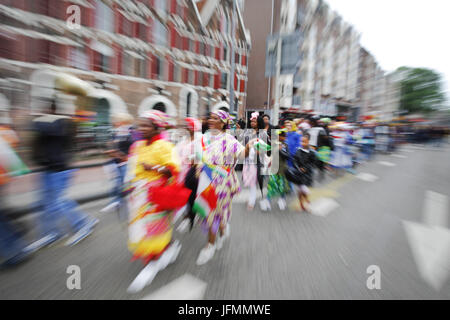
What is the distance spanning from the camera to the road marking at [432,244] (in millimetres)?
2525

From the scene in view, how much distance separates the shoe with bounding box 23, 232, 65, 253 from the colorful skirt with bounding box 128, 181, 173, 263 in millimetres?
1342

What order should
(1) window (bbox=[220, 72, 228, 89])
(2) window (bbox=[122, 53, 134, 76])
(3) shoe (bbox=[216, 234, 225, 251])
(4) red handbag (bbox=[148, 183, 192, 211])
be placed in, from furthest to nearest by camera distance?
(1) window (bbox=[220, 72, 228, 89]), (2) window (bbox=[122, 53, 134, 76]), (3) shoe (bbox=[216, 234, 225, 251]), (4) red handbag (bbox=[148, 183, 192, 211])

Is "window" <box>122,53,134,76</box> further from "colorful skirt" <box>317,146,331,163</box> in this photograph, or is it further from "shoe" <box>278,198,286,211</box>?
"shoe" <box>278,198,286,211</box>

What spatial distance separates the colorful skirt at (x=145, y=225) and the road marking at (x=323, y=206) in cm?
295

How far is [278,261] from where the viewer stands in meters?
2.70

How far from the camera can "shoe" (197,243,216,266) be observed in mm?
2671

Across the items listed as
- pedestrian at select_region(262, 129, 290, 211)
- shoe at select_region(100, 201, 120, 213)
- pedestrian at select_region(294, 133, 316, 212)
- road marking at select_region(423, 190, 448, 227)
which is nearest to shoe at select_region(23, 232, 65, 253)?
shoe at select_region(100, 201, 120, 213)

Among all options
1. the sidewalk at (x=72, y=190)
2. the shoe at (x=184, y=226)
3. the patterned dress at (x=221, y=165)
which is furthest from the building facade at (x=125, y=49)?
the patterned dress at (x=221, y=165)

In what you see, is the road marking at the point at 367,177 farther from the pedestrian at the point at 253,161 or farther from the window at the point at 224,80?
the window at the point at 224,80

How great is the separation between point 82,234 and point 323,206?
4043 mm

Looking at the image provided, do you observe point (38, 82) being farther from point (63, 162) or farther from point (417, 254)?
point (417, 254)

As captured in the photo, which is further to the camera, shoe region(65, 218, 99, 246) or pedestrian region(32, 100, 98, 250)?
shoe region(65, 218, 99, 246)

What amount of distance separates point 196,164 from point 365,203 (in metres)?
3.90
